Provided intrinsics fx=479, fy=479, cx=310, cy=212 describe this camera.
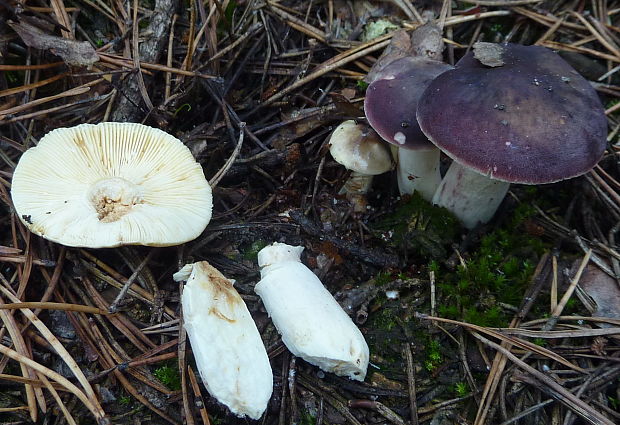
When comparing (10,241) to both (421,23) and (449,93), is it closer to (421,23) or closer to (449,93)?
(449,93)

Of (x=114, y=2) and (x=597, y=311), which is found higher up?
(x=114, y=2)

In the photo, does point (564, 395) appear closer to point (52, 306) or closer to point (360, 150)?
point (360, 150)

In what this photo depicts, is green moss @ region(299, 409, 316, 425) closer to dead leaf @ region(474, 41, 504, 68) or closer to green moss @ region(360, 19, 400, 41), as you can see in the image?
dead leaf @ region(474, 41, 504, 68)

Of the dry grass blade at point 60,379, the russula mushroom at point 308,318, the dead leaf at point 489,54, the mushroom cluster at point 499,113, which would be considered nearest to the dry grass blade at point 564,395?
the russula mushroom at point 308,318

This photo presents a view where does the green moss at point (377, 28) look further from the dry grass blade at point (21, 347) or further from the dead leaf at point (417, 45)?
the dry grass blade at point (21, 347)

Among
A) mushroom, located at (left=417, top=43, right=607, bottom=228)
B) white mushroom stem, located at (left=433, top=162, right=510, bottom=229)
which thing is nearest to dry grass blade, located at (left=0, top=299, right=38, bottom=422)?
mushroom, located at (left=417, top=43, right=607, bottom=228)

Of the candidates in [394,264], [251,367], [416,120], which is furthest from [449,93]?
[251,367]
